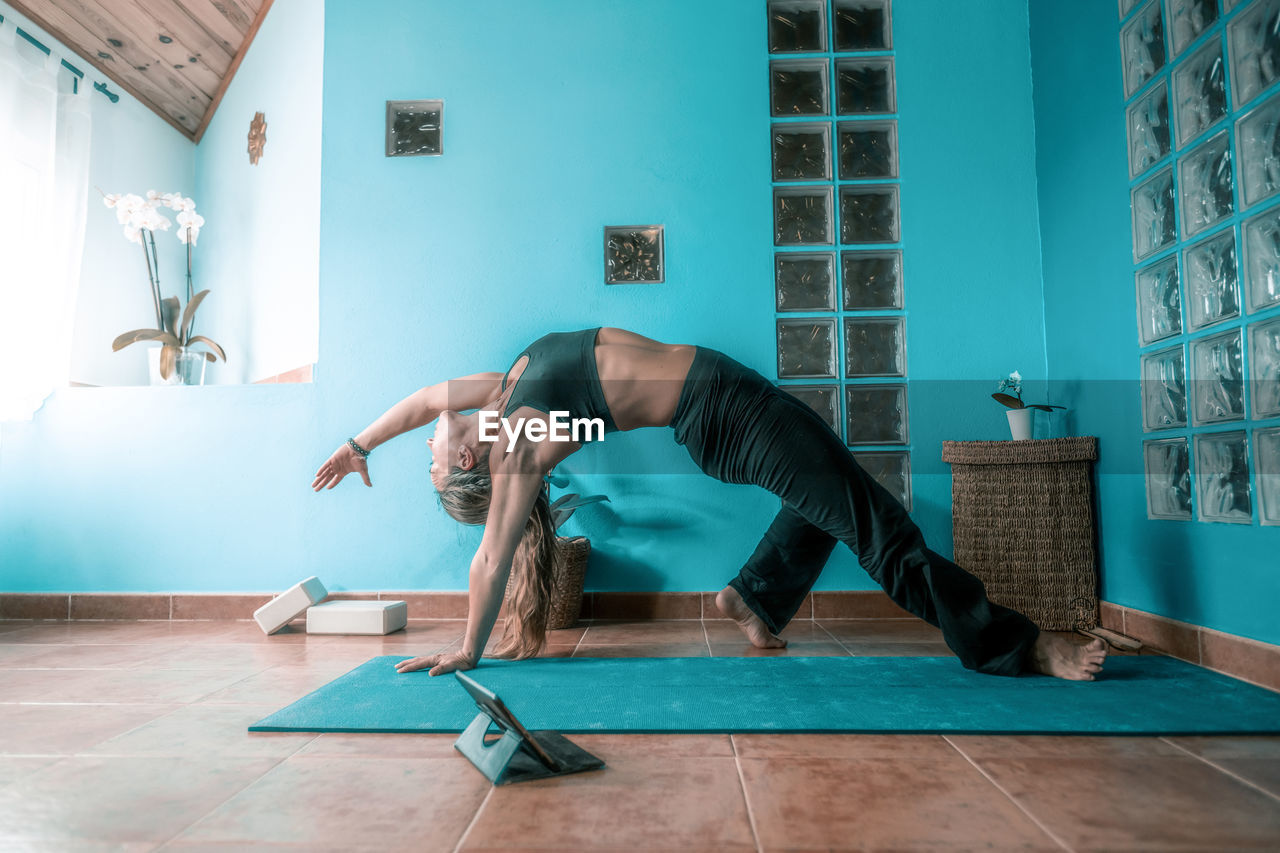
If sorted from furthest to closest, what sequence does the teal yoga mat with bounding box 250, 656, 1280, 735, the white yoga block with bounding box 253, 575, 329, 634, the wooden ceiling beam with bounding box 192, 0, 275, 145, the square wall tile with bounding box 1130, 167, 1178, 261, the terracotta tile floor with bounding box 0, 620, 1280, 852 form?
the wooden ceiling beam with bounding box 192, 0, 275, 145 → the white yoga block with bounding box 253, 575, 329, 634 → the square wall tile with bounding box 1130, 167, 1178, 261 → the teal yoga mat with bounding box 250, 656, 1280, 735 → the terracotta tile floor with bounding box 0, 620, 1280, 852

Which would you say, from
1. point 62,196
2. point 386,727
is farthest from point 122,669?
point 62,196

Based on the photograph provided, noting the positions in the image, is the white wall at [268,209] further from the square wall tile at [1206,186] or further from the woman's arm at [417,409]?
the square wall tile at [1206,186]

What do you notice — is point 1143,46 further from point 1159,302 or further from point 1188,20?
point 1159,302

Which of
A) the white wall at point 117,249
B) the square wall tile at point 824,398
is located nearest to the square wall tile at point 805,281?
the square wall tile at point 824,398

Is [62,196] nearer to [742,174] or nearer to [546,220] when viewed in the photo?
[546,220]

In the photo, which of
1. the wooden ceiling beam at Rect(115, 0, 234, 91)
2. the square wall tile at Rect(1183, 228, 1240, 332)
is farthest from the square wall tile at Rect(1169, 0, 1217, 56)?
the wooden ceiling beam at Rect(115, 0, 234, 91)

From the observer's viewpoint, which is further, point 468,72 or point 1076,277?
point 468,72

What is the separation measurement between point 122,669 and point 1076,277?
2.82 meters

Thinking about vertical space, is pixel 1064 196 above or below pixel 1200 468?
above

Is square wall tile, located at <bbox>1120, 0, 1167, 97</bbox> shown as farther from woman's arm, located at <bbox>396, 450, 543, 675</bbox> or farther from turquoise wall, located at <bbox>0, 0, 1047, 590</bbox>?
woman's arm, located at <bbox>396, 450, 543, 675</bbox>

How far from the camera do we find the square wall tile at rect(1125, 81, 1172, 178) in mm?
1943

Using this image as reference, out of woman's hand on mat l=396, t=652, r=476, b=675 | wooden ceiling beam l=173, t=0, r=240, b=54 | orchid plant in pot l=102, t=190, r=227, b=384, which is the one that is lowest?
woman's hand on mat l=396, t=652, r=476, b=675

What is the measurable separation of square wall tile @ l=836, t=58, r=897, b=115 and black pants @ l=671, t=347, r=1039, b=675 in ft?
4.31

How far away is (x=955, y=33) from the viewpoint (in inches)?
105
